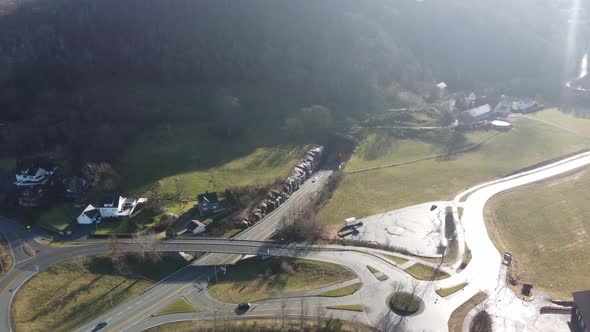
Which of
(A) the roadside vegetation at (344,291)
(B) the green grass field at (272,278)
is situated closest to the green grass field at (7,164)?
(B) the green grass field at (272,278)

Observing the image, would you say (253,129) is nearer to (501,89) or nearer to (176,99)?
(176,99)

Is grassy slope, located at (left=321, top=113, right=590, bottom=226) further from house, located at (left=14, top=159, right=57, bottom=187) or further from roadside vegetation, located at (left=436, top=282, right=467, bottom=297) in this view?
house, located at (left=14, top=159, right=57, bottom=187)

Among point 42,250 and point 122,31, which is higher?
point 122,31

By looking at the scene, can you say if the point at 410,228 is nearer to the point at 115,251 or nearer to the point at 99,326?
the point at 115,251

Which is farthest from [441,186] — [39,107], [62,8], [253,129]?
[62,8]

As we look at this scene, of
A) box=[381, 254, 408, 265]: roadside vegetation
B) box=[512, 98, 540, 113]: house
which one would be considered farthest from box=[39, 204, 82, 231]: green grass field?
box=[512, 98, 540, 113]: house
